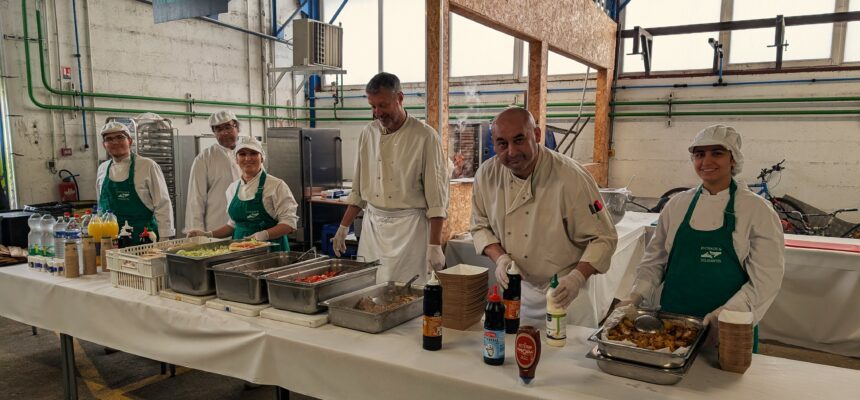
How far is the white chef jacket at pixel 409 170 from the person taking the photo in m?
3.20

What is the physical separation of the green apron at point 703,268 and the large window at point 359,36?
9.03 meters

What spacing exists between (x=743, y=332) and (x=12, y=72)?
26.6 ft

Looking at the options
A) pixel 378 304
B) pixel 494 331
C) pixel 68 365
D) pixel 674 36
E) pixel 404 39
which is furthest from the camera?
pixel 404 39

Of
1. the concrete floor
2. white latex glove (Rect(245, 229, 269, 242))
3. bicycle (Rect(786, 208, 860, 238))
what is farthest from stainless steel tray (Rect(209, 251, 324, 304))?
bicycle (Rect(786, 208, 860, 238))

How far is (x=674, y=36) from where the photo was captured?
8.29 m

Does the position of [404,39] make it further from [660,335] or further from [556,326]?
[660,335]

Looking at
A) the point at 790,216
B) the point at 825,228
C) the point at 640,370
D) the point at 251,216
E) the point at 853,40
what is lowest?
the point at 825,228

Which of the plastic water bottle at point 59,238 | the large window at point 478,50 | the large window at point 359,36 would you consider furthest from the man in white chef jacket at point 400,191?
the large window at point 359,36

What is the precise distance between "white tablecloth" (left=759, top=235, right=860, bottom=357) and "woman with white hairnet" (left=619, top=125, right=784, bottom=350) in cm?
249

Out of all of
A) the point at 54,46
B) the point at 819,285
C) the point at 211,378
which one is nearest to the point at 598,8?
the point at 819,285

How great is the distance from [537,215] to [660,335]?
2.56 ft

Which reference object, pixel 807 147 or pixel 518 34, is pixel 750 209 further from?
pixel 807 147

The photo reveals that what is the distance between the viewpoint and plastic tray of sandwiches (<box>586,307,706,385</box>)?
1.57 metres

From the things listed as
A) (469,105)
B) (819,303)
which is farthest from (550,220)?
(469,105)
